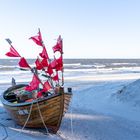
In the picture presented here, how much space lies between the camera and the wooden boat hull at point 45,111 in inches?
460

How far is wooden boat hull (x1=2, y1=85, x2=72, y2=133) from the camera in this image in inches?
460

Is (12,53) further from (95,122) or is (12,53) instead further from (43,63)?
(95,122)

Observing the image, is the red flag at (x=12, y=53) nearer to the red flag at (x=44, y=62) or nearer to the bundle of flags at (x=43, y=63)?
the bundle of flags at (x=43, y=63)

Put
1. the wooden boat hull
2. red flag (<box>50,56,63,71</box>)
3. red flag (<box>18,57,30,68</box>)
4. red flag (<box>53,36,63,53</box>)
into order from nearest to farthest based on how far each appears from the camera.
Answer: the wooden boat hull, red flag (<box>18,57,30,68</box>), red flag (<box>50,56,63,71</box>), red flag (<box>53,36,63,53</box>)

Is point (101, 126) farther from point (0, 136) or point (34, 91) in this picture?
point (0, 136)

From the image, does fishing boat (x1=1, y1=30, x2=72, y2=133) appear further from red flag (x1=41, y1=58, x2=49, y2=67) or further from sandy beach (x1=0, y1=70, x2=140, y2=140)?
sandy beach (x1=0, y1=70, x2=140, y2=140)

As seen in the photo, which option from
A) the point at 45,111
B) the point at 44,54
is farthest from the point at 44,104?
the point at 44,54

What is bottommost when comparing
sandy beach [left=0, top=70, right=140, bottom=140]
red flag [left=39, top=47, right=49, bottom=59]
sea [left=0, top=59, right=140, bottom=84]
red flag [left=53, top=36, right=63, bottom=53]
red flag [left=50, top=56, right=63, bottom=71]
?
sea [left=0, top=59, right=140, bottom=84]


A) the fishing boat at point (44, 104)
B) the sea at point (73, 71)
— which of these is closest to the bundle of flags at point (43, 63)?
the fishing boat at point (44, 104)

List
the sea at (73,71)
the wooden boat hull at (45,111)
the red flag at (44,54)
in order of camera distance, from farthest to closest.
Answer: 1. the sea at (73,71)
2. the red flag at (44,54)
3. the wooden boat hull at (45,111)

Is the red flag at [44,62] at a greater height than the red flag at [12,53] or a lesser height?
lesser

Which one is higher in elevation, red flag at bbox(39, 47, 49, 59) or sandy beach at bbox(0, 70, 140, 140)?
red flag at bbox(39, 47, 49, 59)

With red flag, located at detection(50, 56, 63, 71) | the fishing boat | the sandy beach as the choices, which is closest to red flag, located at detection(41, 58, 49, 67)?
the fishing boat

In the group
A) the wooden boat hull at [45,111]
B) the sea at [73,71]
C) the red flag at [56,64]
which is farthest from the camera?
the sea at [73,71]
